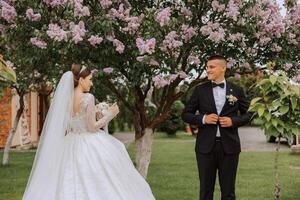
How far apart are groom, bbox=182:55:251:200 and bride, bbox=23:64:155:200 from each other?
2.98ft

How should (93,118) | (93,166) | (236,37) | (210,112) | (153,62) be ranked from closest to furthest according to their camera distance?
(210,112) → (93,166) → (93,118) → (153,62) → (236,37)

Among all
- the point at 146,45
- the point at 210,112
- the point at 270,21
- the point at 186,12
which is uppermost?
the point at 186,12

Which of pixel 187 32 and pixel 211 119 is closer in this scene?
pixel 211 119

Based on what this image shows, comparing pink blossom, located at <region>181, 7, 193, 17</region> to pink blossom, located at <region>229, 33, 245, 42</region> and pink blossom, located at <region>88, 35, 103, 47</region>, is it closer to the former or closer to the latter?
pink blossom, located at <region>229, 33, 245, 42</region>

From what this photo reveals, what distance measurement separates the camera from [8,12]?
328 inches

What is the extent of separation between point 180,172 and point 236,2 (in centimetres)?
707

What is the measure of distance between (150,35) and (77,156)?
6.71 ft

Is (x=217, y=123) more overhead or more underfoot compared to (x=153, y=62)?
more underfoot

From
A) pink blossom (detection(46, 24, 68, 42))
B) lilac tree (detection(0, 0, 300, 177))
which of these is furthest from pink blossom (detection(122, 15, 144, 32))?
pink blossom (detection(46, 24, 68, 42))

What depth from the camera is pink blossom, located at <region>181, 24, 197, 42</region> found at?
8.38 m

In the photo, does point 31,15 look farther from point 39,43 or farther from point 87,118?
point 87,118

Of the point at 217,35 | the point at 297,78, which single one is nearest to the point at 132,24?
the point at 217,35

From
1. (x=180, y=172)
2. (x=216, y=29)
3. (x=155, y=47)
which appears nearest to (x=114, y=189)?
(x=155, y=47)

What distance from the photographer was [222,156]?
661 centimetres
